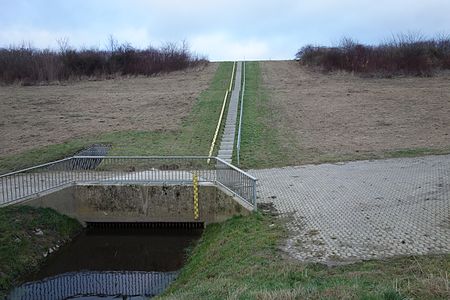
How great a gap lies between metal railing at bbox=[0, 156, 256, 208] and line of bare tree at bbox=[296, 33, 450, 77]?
105 feet

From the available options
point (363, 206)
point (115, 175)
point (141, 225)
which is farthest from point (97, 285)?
point (363, 206)

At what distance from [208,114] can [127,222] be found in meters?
14.2

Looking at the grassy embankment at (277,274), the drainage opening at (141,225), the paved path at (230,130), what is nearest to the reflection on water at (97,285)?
the grassy embankment at (277,274)

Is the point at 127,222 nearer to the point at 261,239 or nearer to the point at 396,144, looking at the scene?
the point at 261,239

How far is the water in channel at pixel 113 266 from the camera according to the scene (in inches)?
519

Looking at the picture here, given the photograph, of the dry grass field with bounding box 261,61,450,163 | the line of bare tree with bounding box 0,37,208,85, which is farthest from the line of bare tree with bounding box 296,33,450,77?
the line of bare tree with bounding box 0,37,208,85

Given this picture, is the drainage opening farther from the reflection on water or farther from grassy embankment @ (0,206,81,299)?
the reflection on water

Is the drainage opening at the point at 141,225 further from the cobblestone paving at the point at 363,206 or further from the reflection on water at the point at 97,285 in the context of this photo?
the reflection on water at the point at 97,285

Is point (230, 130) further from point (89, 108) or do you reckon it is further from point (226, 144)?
point (89, 108)

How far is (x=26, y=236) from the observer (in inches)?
599

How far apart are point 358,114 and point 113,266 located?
20.6 meters

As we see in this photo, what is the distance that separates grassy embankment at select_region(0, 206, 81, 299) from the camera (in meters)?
13.7

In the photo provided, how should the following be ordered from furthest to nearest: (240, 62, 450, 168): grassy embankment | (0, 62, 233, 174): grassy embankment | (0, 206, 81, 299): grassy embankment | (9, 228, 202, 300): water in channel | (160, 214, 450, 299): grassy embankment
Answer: (0, 62, 233, 174): grassy embankment, (240, 62, 450, 168): grassy embankment, (0, 206, 81, 299): grassy embankment, (9, 228, 202, 300): water in channel, (160, 214, 450, 299): grassy embankment

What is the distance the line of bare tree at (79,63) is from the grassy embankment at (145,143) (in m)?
24.6
